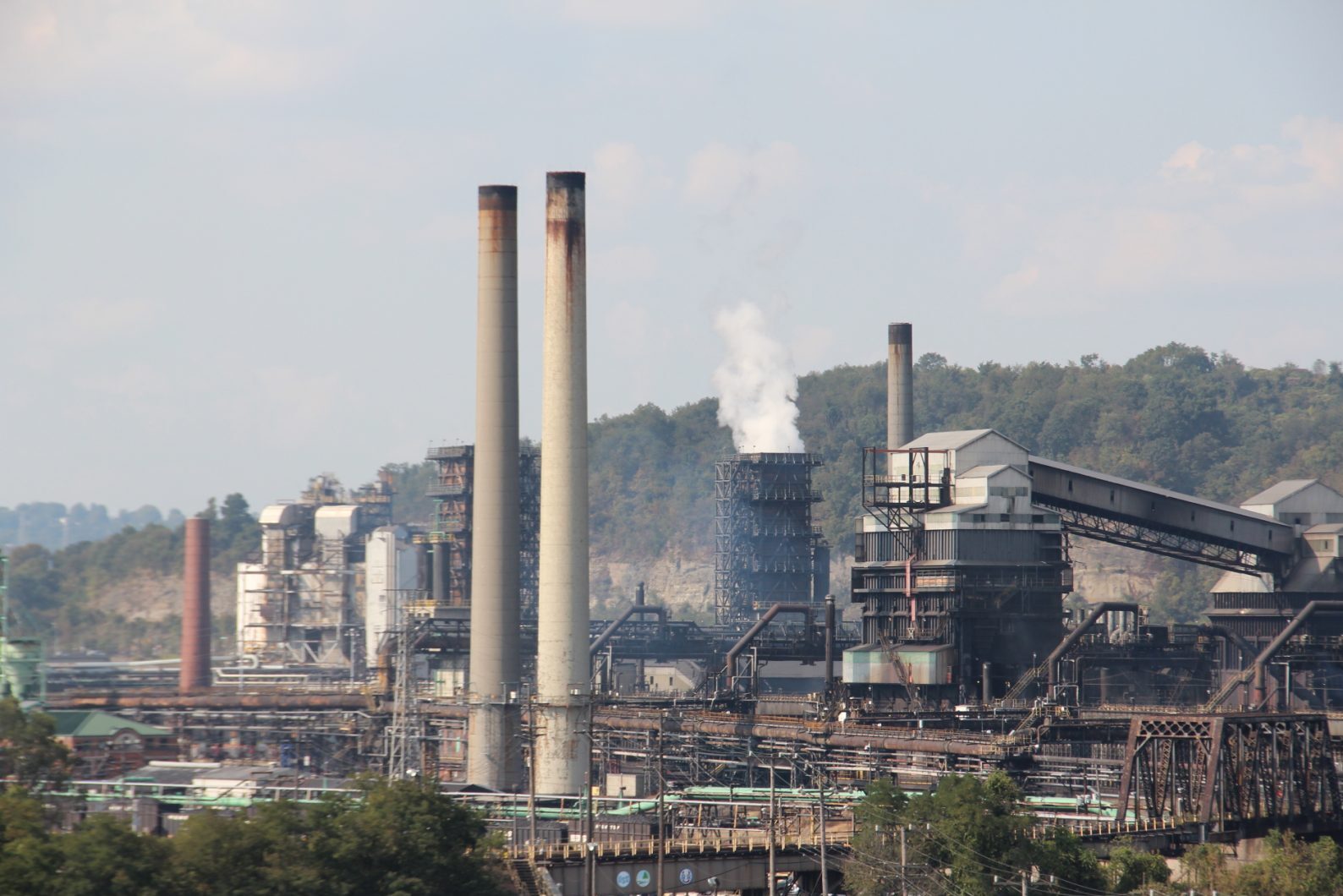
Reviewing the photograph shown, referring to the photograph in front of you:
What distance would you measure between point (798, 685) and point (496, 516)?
2948 cm

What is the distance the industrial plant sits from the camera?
65875 millimetres

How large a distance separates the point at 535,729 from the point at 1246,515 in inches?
1428

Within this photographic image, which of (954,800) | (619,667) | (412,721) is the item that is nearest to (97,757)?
(412,721)

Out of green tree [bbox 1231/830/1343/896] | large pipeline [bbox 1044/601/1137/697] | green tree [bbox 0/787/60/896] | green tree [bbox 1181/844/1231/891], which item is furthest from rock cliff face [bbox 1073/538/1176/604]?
green tree [bbox 0/787/60/896]

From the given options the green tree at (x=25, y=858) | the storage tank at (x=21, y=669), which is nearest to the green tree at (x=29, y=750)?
the green tree at (x=25, y=858)

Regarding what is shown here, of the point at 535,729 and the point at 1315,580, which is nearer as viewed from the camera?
the point at 535,729

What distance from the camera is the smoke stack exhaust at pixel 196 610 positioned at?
131000 mm

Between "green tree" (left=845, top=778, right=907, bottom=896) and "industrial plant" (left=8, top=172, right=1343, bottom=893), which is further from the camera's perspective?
"industrial plant" (left=8, top=172, right=1343, bottom=893)

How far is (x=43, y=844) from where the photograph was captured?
1756 inches

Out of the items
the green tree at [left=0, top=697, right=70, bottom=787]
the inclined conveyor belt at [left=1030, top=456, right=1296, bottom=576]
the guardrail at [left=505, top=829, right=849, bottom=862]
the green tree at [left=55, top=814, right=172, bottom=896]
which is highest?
the inclined conveyor belt at [left=1030, top=456, right=1296, bottom=576]

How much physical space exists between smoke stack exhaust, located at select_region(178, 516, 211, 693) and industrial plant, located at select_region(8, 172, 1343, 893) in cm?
974

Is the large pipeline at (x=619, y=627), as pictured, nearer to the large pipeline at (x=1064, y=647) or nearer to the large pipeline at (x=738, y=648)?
the large pipeline at (x=738, y=648)

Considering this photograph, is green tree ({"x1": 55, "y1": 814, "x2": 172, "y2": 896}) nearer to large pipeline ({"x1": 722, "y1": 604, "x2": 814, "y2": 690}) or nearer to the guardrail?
the guardrail

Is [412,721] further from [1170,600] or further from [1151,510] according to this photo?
[1170,600]
